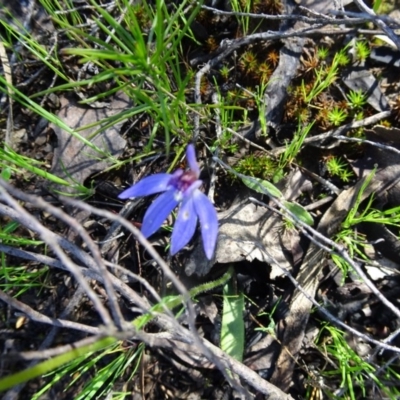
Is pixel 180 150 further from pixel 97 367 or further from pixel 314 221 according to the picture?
pixel 97 367

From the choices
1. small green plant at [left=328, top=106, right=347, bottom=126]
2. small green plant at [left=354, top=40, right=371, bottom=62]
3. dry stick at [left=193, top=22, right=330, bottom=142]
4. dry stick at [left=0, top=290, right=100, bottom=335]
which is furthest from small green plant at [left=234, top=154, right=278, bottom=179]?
dry stick at [left=0, top=290, right=100, bottom=335]

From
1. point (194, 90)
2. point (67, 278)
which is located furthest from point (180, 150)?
point (67, 278)

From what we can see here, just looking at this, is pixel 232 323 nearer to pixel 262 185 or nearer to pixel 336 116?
pixel 262 185

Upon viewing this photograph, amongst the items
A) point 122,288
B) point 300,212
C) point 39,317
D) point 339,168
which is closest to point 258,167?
point 300,212

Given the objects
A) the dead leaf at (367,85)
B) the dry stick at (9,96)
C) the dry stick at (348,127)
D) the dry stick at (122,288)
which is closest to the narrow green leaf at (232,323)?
the dry stick at (122,288)

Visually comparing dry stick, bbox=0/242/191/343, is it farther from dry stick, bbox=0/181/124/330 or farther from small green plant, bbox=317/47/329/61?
small green plant, bbox=317/47/329/61
